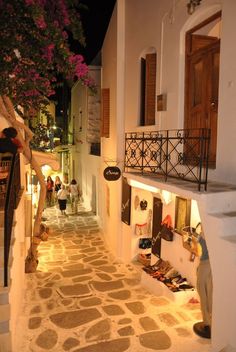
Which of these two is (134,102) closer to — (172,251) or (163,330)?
(172,251)

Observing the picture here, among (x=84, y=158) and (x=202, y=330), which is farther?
(x=84, y=158)

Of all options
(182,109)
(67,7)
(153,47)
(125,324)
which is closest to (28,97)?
(67,7)

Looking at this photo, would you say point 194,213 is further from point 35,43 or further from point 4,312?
point 35,43

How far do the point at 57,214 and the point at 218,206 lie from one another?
15331mm

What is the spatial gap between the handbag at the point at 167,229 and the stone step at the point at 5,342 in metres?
5.32

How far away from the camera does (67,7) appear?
5.39 metres

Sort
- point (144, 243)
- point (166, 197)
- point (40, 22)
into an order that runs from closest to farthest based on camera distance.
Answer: point (40, 22), point (166, 197), point (144, 243)

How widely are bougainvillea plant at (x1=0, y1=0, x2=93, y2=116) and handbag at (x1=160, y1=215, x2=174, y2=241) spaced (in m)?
5.15

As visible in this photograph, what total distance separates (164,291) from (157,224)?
226 cm

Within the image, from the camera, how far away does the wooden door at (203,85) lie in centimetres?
759

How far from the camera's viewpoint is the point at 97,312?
8469 mm

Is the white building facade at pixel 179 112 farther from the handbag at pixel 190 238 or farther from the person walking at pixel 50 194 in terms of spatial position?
the person walking at pixel 50 194

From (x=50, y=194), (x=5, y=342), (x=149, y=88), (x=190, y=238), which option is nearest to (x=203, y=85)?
(x=149, y=88)

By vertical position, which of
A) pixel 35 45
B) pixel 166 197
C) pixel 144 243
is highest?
pixel 35 45
